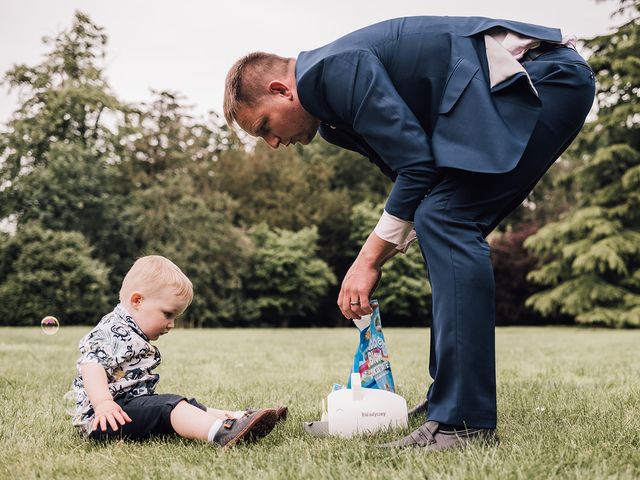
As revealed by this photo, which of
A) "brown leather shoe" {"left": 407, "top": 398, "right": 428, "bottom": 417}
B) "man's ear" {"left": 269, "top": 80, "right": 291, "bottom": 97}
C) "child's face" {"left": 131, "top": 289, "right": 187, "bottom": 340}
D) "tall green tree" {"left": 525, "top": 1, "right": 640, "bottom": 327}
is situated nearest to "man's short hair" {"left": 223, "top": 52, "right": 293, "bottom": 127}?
"man's ear" {"left": 269, "top": 80, "right": 291, "bottom": 97}

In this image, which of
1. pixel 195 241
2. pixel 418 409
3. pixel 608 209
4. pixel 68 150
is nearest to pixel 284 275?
pixel 195 241

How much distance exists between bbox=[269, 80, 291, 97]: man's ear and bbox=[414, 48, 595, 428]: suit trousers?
2.14ft

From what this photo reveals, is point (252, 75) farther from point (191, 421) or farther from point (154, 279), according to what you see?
point (191, 421)

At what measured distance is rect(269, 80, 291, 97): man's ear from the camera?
2373 mm

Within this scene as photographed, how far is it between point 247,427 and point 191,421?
0.97 ft

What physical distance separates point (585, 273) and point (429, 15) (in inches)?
786

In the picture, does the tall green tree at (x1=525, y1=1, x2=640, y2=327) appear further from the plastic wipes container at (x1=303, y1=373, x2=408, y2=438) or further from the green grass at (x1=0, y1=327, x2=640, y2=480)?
the plastic wipes container at (x1=303, y1=373, x2=408, y2=438)

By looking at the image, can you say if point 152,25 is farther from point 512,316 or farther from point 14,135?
point 512,316

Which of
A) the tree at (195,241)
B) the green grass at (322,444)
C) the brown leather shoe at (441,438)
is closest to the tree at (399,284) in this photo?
the tree at (195,241)

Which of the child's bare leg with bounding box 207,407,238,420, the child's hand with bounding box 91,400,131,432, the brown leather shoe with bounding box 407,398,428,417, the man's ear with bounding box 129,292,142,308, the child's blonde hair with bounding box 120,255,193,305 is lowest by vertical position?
the brown leather shoe with bounding box 407,398,428,417

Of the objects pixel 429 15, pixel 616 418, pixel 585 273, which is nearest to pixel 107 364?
pixel 429 15

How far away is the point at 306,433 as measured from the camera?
Result: 2613 millimetres

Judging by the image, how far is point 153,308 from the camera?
274 centimetres

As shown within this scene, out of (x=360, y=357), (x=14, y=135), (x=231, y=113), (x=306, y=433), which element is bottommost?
(x=306, y=433)
